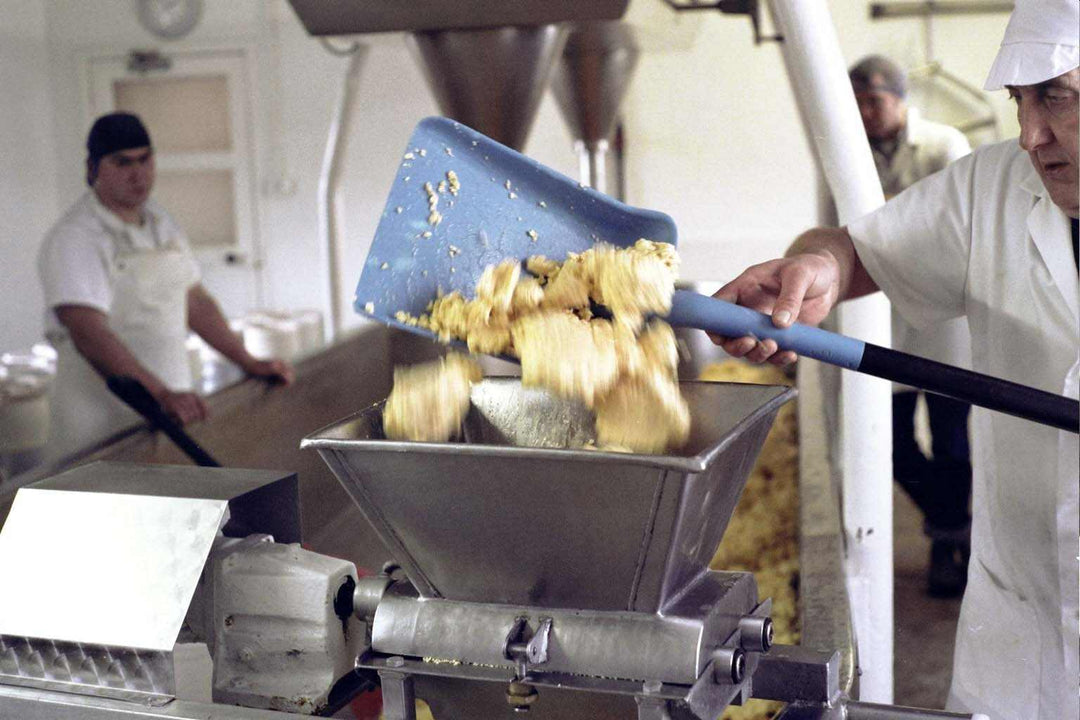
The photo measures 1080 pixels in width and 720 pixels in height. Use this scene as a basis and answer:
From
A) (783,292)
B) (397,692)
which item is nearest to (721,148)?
(783,292)

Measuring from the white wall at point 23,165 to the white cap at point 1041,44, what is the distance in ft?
18.6

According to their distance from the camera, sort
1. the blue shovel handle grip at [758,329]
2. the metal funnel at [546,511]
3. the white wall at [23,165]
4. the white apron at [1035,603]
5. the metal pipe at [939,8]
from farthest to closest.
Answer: the white wall at [23,165] → the metal pipe at [939,8] → the white apron at [1035,603] → the blue shovel handle grip at [758,329] → the metal funnel at [546,511]

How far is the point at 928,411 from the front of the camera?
3375 millimetres

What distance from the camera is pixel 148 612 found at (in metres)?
0.93

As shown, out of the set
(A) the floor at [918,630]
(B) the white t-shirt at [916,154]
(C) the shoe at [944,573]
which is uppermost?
(B) the white t-shirt at [916,154]

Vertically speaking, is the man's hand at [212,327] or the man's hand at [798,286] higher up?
the man's hand at [798,286]

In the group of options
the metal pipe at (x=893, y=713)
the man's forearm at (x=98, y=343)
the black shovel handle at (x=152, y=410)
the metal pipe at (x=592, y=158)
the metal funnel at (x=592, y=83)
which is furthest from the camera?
the metal pipe at (x=592, y=158)

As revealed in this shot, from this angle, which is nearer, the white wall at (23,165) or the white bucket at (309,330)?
the white bucket at (309,330)

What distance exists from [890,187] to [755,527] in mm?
1449

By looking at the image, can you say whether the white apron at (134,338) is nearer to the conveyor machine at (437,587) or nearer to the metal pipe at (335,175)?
the metal pipe at (335,175)

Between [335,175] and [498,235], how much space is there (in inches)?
108

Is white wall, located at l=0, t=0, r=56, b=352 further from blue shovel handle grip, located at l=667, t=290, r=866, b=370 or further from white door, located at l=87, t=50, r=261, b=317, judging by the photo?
blue shovel handle grip, located at l=667, t=290, r=866, b=370

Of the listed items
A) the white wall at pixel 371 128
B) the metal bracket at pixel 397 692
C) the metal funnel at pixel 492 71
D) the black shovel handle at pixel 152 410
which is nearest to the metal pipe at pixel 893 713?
the metal bracket at pixel 397 692

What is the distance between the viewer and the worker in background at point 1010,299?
1039 millimetres
